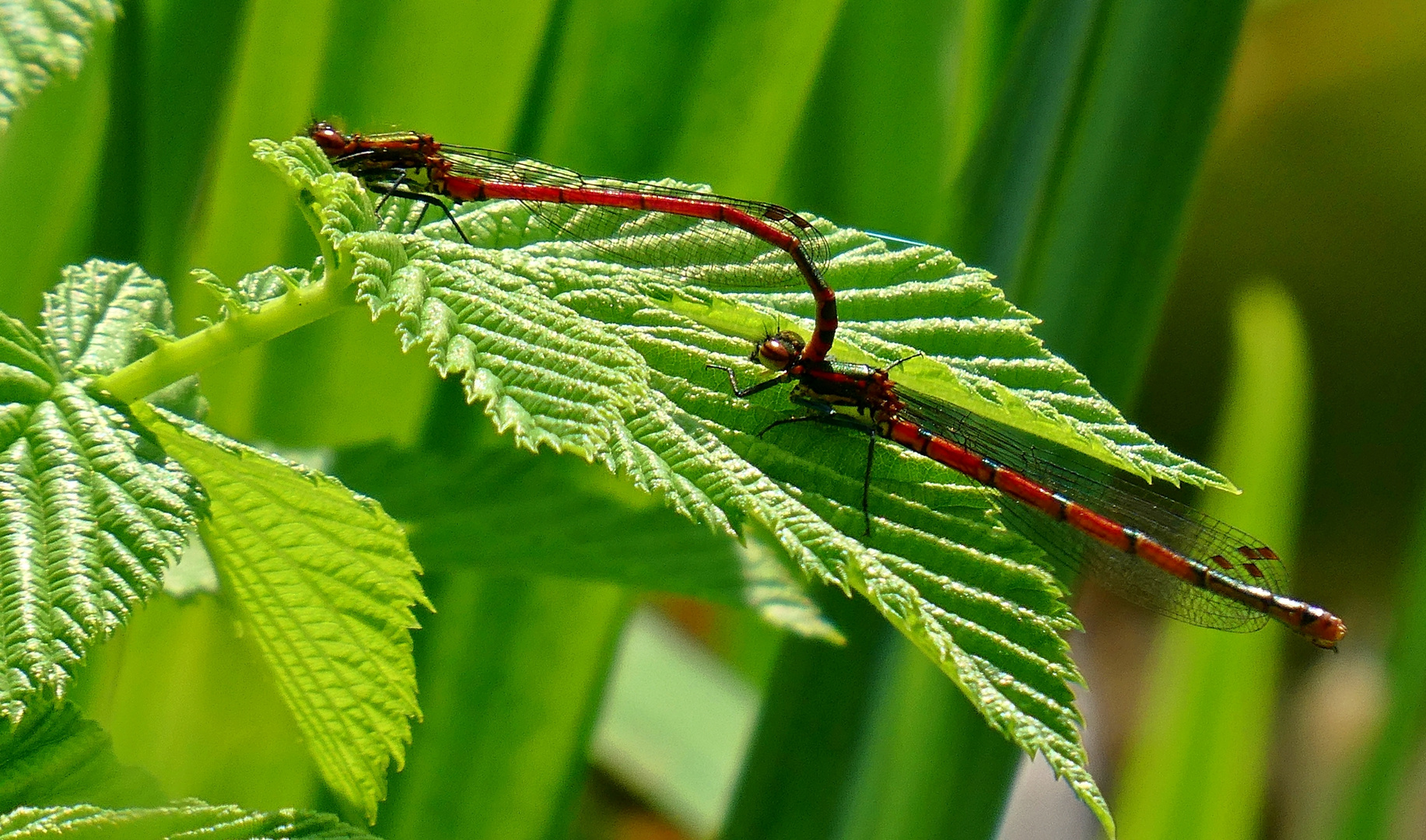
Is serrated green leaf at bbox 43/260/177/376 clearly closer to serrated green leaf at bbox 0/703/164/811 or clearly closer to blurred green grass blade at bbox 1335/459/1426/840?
serrated green leaf at bbox 0/703/164/811

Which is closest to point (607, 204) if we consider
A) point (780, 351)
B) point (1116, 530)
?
point (780, 351)

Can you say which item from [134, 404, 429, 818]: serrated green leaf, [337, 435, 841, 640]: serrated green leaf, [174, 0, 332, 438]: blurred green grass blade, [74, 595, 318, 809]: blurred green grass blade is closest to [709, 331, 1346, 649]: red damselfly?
[337, 435, 841, 640]: serrated green leaf

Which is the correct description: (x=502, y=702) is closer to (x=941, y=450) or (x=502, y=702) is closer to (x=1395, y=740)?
(x=941, y=450)

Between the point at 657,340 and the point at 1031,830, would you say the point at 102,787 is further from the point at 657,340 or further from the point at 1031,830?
the point at 1031,830

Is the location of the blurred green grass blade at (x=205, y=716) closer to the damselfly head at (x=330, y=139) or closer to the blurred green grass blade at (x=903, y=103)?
the damselfly head at (x=330, y=139)

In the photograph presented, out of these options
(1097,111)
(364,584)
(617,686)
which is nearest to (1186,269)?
(617,686)

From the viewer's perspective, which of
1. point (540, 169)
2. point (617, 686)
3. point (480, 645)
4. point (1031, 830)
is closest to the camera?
point (540, 169)
